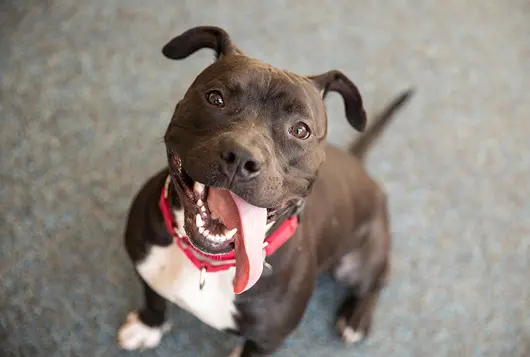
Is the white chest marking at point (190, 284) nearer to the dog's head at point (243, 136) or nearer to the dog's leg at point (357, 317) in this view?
the dog's head at point (243, 136)

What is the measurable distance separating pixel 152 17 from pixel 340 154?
147 cm

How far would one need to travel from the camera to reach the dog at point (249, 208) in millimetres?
1333

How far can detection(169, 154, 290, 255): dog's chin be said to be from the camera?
1364 mm

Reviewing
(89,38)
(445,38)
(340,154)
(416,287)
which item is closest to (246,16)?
(89,38)

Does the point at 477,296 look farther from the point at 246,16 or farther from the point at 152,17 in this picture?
the point at 152,17

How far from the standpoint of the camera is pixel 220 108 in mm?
1369

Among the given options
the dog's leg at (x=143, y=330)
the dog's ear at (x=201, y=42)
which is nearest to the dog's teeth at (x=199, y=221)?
the dog's ear at (x=201, y=42)

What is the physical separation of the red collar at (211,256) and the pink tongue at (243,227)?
122 millimetres

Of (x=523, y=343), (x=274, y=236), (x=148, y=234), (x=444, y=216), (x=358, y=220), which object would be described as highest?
(x=274, y=236)

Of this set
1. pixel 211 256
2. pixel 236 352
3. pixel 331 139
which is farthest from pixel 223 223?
pixel 331 139

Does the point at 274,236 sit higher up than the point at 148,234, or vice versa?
the point at 274,236

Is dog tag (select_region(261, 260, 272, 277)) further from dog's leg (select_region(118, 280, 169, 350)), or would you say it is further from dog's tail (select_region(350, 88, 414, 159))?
dog's tail (select_region(350, 88, 414, 159))

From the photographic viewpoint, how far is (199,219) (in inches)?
54.0

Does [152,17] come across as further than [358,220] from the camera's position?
Yes
